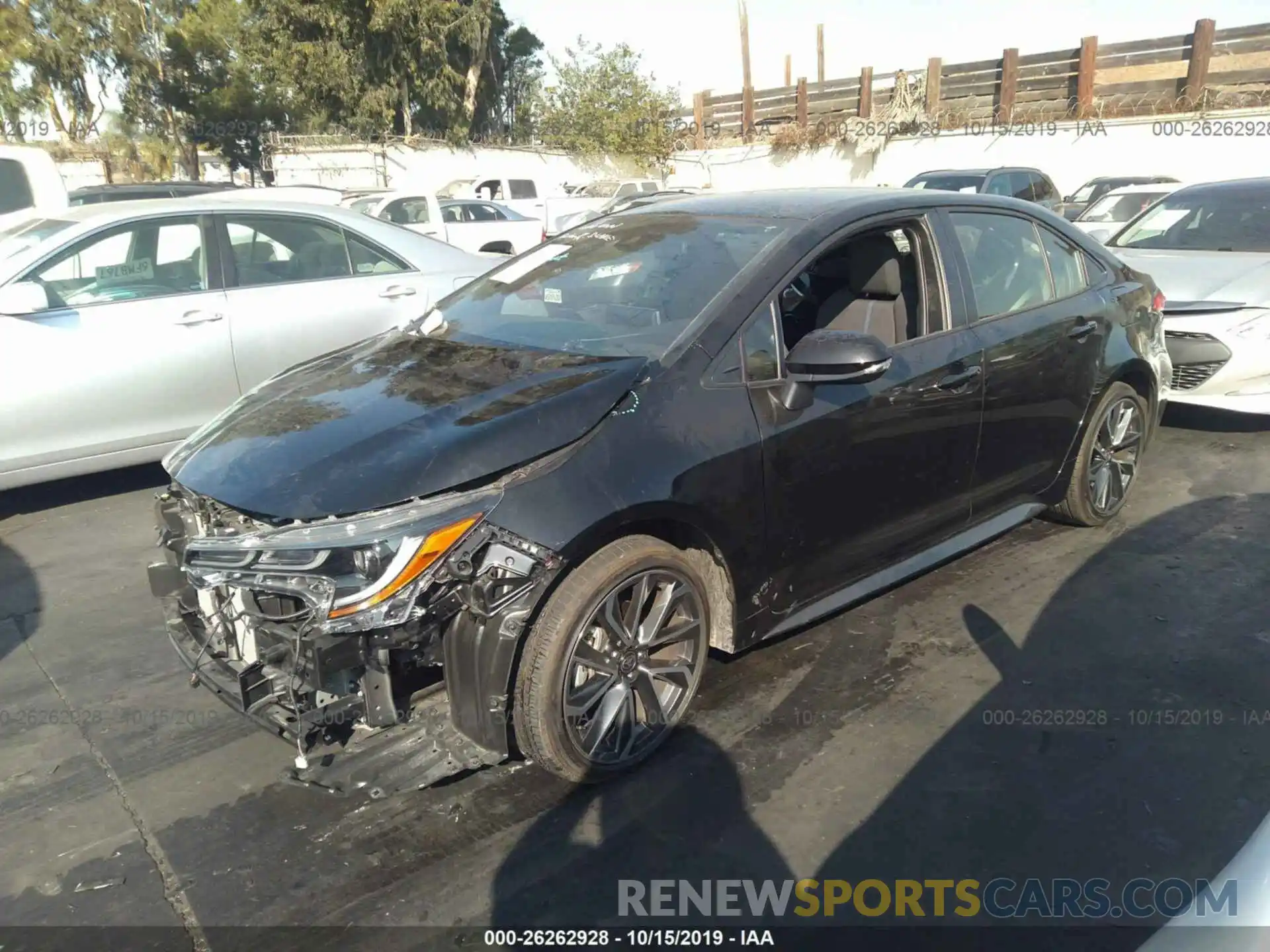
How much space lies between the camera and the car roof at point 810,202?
3625 mm

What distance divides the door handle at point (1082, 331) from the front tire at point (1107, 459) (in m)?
0.36

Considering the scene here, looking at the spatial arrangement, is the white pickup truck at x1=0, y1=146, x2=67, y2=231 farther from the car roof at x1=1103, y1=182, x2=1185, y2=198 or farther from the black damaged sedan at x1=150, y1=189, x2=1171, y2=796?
the car roof at x1=1103, y1=182, x2=1185, y2=198

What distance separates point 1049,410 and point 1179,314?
2.77 meters

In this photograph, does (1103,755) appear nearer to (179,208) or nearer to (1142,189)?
(179,208)

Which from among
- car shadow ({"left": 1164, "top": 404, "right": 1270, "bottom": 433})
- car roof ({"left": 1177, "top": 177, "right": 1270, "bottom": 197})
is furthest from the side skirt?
car roof ({"left": 1177, "top": 177, "right": 1270, "bottom": 197})

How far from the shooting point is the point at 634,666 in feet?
9.64

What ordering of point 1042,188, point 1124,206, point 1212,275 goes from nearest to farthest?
point 1212,275, point 1124,206, point 1042,188

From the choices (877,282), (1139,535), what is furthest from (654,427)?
(1139,535)

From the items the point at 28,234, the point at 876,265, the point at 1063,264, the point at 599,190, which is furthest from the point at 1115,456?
the point at 599,190

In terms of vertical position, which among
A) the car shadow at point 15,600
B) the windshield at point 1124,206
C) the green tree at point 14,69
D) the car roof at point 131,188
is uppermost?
the green tree at point 14,69

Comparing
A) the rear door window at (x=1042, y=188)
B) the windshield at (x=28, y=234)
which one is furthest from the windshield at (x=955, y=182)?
the windshield at (x=28, y=234)

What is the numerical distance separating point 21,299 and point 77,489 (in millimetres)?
1474

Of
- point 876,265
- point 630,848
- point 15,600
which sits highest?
point 876,265

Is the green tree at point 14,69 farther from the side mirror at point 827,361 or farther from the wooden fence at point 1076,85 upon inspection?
the side mirror at point 827,361
